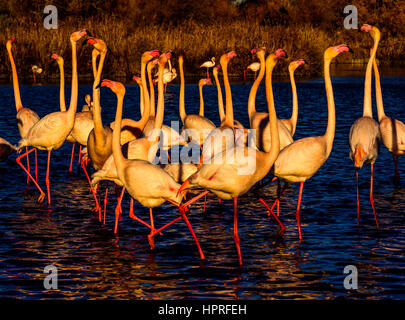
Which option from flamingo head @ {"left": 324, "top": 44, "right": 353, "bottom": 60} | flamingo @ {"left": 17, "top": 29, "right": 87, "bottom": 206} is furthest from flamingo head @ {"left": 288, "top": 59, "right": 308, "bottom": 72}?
flamingo @ {"left": 17, "top": 29, "right": 87, "bottom": 206}

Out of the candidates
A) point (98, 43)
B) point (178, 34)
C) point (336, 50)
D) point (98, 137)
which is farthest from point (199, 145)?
point (178, 34)

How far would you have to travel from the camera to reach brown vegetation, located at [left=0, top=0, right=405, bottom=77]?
3019 cm

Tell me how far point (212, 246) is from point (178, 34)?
26.2 meters

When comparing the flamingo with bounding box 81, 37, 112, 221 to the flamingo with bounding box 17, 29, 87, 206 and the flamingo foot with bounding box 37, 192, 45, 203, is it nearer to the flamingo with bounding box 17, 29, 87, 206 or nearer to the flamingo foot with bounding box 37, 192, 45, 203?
the flamingo with bounding box 17, 29, 87, 206

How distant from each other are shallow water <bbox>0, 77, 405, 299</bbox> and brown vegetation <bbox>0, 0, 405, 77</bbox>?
780 centimetres

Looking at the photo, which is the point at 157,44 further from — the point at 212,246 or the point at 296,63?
the point at 212,246

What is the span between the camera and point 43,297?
6.64 m

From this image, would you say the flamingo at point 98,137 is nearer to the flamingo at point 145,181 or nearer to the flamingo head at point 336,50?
the flamingo at point 145,181

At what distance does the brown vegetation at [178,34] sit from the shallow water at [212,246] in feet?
25.6

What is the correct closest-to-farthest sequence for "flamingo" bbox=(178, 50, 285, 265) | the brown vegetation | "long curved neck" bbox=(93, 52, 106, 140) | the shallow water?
the shallow water → "flamingo" bbox=(178, 50, 285, 265) → "long curved neck" bbox=(93, 52, 106, 140) → the brown vegetation

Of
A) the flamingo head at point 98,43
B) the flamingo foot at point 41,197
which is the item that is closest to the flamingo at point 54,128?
the flamingo foot at point 41,197

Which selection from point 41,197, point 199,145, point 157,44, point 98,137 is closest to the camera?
point 98,137

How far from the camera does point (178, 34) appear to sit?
33.4 meters
